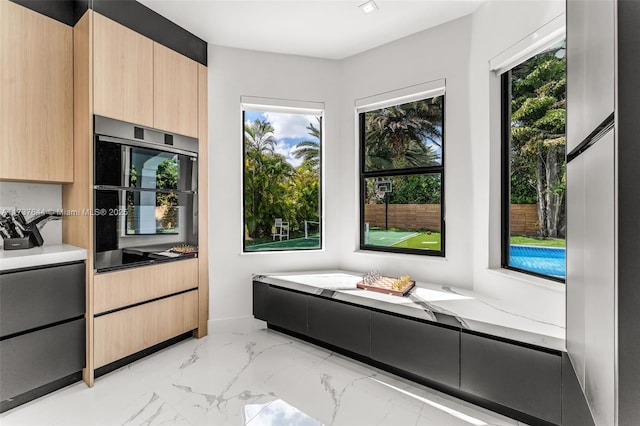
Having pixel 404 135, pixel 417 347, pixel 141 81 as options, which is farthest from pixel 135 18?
pixel 417 347

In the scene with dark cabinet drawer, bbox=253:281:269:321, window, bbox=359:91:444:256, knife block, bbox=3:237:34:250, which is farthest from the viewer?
dark cabinet drawer, bbox=253:281:269:321

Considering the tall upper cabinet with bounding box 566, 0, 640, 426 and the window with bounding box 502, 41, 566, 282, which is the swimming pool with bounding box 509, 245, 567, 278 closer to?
the window with bounding box 502, 41, 566, 282

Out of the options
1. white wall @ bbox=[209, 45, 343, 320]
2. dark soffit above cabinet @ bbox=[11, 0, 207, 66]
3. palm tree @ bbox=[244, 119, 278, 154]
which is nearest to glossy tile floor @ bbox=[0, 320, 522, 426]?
white wall @ bbox=[209, 45, 343, 320]

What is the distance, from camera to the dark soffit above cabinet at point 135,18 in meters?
2.25

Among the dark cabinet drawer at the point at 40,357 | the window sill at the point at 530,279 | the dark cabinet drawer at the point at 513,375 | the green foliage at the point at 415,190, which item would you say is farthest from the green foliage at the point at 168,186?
the window sill at the point at 530,279

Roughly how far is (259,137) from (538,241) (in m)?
2.61

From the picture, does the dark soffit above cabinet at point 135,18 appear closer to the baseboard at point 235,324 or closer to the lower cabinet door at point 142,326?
the lower cabinet door at point 142,326

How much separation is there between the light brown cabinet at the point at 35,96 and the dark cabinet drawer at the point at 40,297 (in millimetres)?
647

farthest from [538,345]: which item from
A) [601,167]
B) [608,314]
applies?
[601,167]

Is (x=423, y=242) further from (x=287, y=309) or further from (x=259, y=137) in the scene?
(x=259, y=137)

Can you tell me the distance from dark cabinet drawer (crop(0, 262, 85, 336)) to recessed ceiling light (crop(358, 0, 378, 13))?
2798mm

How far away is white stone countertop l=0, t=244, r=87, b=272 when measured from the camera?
75.2 inches

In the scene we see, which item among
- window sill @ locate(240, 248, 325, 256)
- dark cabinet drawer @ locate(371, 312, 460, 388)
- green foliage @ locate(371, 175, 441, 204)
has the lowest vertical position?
dark cabinet drawer @ locate(371, 312, 460, 388)

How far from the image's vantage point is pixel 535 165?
2.22 m
